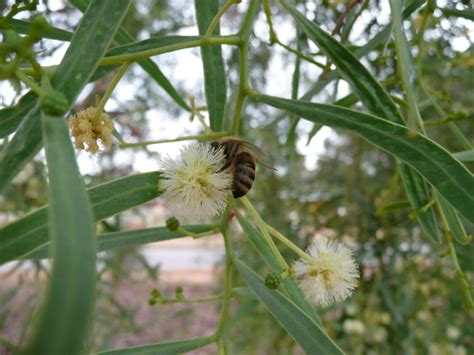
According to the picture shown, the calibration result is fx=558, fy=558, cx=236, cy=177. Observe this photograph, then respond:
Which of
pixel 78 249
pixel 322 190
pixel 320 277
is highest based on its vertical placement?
pixel 322 190

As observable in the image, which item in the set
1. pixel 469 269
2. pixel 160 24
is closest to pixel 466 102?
pixel 469 269

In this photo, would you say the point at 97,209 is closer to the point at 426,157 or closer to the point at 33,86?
the point at 33,86

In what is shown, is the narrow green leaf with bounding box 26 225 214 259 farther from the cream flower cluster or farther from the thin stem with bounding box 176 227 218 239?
the cream flower cluster

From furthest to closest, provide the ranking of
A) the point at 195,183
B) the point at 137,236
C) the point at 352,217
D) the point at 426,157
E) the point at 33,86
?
the point at 352,217, the point at 137,236, the point at 195,183, the point at 426,157, the point at 33,86

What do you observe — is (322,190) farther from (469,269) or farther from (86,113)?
(86,113)

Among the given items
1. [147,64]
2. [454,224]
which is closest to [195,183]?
[147,64]
